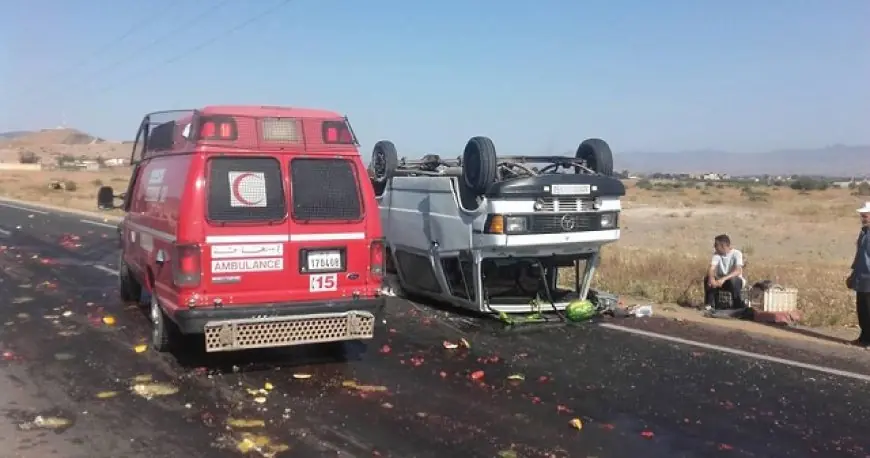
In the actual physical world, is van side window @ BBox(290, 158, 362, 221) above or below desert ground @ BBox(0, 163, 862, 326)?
above

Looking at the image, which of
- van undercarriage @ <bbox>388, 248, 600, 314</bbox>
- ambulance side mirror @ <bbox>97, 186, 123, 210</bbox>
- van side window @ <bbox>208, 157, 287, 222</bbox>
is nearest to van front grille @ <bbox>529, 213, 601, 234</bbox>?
van undercarriage @ <bbox>388, 248, 600, 314</bbox>

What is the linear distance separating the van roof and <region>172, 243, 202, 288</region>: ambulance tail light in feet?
4.17

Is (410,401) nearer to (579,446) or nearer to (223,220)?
(579,446)

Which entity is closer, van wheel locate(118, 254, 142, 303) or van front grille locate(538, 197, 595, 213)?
van front grille locate(538, 197, 595, 213)

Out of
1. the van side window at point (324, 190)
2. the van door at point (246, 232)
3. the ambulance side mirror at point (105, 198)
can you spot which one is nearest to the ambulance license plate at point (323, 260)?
the van door at point (246, 232)

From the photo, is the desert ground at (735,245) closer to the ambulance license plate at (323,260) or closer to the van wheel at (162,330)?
the ambulance license plate at (323,260)

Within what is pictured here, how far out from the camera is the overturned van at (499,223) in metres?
9.49

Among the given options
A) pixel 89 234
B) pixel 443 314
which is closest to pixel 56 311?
pixel 443 314

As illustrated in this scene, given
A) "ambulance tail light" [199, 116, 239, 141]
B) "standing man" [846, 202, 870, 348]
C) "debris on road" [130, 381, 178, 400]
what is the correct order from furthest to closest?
"standing man" [846, 202, 870, 348] < "ambulance tail light" [199, 116, 239, 141] < "debris on road" [130, 381, 178, 400]

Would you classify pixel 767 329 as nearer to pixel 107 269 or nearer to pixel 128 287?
pixel 128 287

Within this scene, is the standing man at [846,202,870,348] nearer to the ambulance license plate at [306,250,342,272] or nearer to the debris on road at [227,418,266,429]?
the ambulance license plate at [306,250,342,272]

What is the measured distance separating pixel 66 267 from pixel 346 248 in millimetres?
9515

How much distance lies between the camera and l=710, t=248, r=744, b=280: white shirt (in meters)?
11.2

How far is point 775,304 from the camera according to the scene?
34.7 ft
